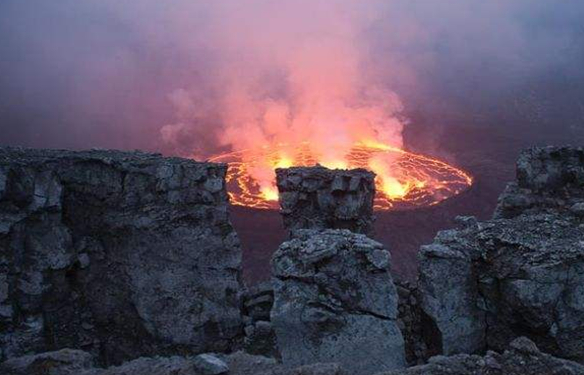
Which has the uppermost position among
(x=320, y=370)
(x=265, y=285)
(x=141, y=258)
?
(x=141, y=258)

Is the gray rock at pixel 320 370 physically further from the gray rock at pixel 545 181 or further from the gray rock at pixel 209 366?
the gray rock at pixel 545 181

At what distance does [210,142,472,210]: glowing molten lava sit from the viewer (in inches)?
1210

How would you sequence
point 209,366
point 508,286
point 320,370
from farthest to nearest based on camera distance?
1. point 508,286
2. point 209,366
3. point 320,370

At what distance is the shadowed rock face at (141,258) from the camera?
50.8 feet

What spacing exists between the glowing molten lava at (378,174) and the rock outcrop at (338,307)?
1822 centimetres

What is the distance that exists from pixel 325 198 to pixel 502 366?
12.4m

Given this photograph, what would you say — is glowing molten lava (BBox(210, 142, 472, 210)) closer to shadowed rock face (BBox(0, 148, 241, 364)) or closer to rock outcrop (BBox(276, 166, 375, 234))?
rock outcrop (BBox(276, 166, 375, 234))

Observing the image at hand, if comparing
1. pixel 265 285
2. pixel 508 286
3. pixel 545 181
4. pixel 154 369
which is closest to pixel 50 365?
pixel 154 369

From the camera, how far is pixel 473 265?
12.0 meters

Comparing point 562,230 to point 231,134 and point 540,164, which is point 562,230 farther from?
point 231,134

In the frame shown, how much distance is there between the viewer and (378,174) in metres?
34.1

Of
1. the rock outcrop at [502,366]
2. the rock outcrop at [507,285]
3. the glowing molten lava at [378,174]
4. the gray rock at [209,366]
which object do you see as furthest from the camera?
the glowing molten lava at [378,174]

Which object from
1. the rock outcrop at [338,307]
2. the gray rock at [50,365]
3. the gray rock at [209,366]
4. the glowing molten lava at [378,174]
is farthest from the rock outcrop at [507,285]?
the glowing molten lava at [378,174]

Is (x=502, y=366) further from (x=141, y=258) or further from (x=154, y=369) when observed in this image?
(x=141, y=258)
